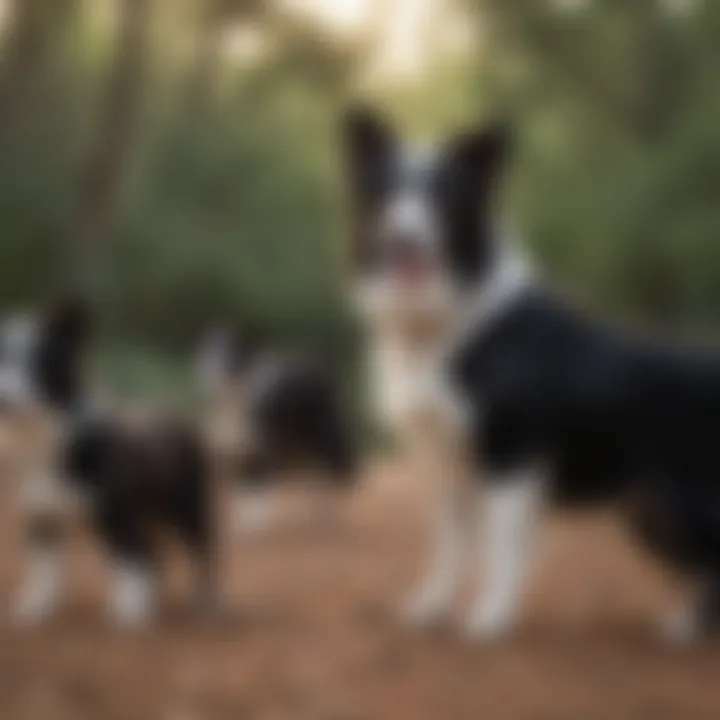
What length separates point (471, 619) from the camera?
1.17 meters

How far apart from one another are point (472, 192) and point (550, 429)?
269 mm

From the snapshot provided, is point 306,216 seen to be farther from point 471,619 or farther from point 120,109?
point 471,619

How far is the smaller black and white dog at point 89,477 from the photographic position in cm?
105

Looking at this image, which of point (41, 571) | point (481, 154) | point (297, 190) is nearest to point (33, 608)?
point (41, 571)

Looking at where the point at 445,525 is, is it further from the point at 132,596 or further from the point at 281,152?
the point at 281,152

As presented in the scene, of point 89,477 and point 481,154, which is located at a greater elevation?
point 481,154

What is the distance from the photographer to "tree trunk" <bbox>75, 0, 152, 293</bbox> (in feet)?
3.16

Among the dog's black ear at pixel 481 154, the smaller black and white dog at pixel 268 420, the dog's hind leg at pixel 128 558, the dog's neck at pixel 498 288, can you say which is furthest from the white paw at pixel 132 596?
the dog's black ear at pixel 481 154

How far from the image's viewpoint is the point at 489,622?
45.3 inches

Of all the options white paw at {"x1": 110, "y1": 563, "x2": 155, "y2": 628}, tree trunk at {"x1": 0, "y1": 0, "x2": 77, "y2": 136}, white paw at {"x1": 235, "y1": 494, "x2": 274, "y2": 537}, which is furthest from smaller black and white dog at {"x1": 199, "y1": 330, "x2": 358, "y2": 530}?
tree trunk at {"x1": 0, "y1": 0, "x2": 77, "y2": 136}

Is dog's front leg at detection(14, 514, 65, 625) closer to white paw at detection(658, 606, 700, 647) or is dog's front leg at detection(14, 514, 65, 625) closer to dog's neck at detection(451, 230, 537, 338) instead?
dog's neck at detection(451, 230, 537, 338)

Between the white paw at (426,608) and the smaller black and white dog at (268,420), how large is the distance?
0.12 meters

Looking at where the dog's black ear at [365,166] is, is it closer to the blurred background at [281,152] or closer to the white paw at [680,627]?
the blurred background at [281,152]

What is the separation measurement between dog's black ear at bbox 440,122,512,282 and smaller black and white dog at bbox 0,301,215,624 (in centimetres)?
27
